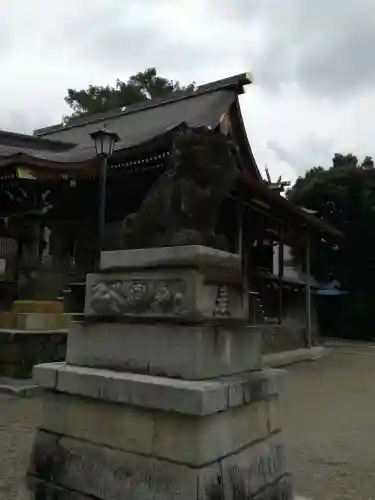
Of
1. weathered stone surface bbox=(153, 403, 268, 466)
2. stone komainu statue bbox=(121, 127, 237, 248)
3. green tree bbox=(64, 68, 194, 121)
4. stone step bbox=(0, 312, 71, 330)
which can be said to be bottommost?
weathered stone surface bbox=(153, 403, 268, 466)

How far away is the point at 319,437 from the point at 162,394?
3571 millimetres

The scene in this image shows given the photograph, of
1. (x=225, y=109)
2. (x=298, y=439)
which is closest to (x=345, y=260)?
(x=225, y=109)

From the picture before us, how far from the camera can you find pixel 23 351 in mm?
7660

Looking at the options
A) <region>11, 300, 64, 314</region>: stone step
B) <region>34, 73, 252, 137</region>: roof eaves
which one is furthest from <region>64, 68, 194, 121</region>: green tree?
<region>11, 300, 64, 314</region>: stone step

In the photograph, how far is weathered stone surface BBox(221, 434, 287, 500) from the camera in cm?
256

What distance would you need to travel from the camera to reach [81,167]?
9.27m

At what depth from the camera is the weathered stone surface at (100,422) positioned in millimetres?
2580

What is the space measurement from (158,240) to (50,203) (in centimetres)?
835

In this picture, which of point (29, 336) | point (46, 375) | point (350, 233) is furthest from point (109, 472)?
point (350, 233)

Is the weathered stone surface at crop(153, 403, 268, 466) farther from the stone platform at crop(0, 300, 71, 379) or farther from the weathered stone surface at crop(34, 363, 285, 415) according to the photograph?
the stone platform at crop(0, 300, 71, 379)

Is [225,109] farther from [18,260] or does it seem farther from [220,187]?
[220,187]

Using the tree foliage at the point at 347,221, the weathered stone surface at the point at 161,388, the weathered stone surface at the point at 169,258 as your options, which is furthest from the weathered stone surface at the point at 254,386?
the tree foliage at the point at 347,221

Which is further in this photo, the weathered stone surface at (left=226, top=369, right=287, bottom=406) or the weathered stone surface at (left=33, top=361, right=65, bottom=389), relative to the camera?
the weathered stone surface at (left=33, top=361, right=65, bottom=389)

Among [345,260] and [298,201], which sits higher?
[298,201]
